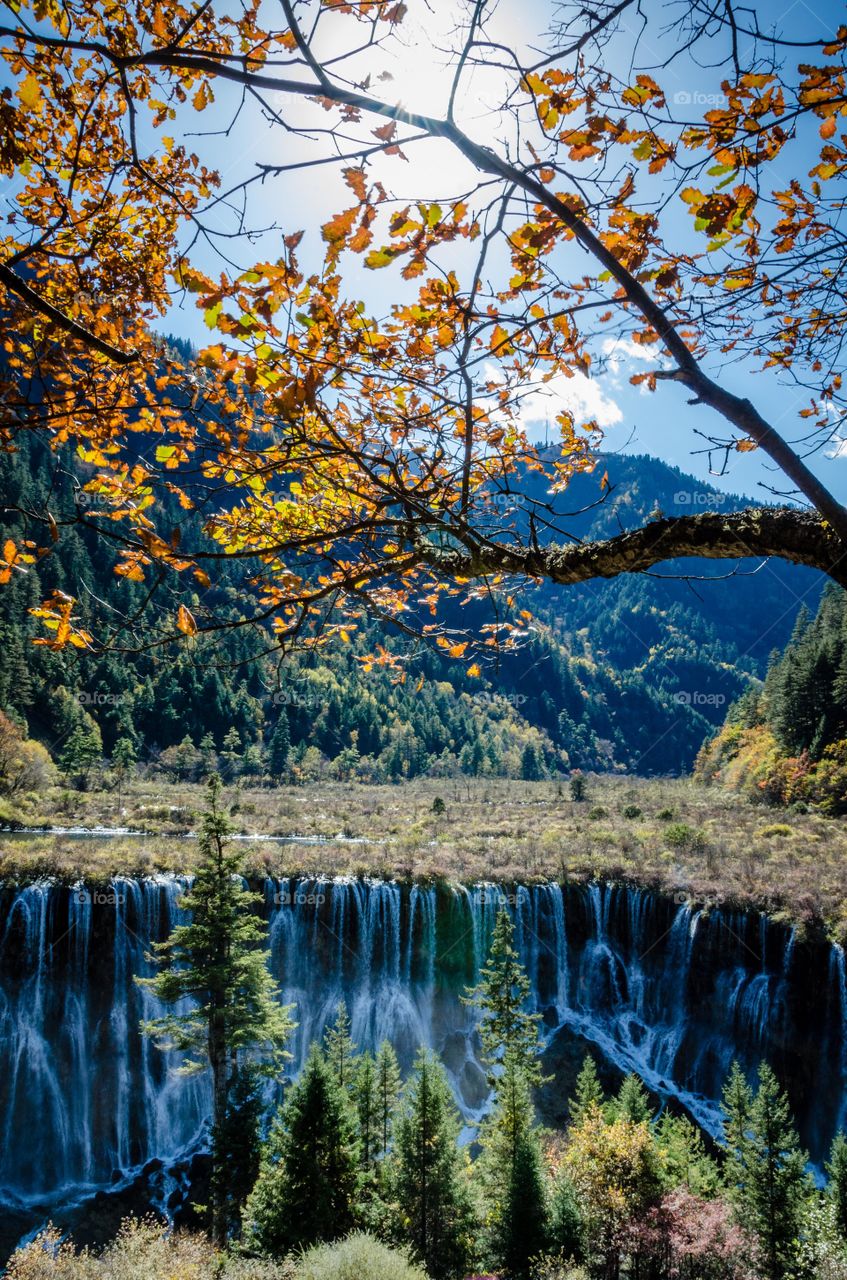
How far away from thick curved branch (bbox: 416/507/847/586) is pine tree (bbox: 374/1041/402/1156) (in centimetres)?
1660

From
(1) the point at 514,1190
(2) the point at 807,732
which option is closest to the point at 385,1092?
(1) the point at 514,1190

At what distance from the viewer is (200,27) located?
314cm

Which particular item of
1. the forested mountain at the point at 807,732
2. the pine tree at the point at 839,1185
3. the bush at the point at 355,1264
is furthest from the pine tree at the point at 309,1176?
the forested mountain at the point at 807,732

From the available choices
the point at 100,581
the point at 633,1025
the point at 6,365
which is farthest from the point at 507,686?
the point at 6,365

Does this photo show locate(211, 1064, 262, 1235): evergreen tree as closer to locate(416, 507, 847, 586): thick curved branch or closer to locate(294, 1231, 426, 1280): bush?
locate(294, 1231, 426, 1280): bush

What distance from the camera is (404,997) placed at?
22094 mm

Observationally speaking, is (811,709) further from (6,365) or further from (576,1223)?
(6,365)

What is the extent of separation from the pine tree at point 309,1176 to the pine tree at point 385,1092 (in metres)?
2.50

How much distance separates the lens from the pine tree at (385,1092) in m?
16.3

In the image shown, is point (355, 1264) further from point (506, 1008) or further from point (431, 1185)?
point (506, 1008)

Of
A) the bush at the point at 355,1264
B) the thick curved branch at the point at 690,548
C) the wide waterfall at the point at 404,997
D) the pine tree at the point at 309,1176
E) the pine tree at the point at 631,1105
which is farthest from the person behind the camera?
the wide waterfall at the point at 404,997

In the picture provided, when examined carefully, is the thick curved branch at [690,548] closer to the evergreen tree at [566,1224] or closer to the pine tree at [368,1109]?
the evergreen tree at [566,1224]

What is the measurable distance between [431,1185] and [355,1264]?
4685 mm

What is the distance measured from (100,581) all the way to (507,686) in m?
88.6
